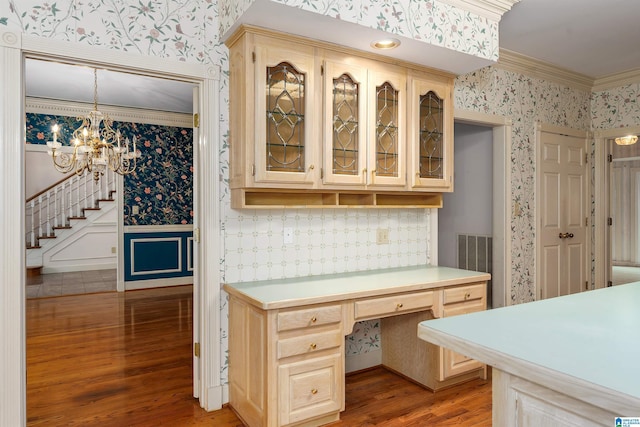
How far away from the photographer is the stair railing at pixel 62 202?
25.5 ft

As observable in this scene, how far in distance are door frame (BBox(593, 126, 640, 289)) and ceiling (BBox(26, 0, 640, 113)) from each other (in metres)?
0.79

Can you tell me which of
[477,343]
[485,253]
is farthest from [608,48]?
[477,343]

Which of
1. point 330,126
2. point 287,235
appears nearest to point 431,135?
point 330,126

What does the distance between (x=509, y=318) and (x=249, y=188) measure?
5.15 feet

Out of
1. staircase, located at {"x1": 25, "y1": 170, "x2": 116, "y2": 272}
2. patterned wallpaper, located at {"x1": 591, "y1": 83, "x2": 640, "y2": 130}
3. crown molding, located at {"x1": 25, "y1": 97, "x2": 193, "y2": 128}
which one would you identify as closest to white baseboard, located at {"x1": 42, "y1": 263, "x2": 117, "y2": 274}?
staircase, located at {"x1": 25, "y1": 170, "x2": 116, "y2": 272}

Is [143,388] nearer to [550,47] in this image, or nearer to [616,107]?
[550,47]

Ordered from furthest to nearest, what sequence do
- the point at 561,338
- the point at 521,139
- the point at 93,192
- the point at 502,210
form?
the point at 93,192 → the point at 521,139 → the point at 502,210 → the point at 561,338

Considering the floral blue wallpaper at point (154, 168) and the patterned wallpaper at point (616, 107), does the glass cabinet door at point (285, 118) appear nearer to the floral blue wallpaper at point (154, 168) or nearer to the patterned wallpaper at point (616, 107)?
the patterned wallpaper at point (616, 107)

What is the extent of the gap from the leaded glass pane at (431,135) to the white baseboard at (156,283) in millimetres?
5129

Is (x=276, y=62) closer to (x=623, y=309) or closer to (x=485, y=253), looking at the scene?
(x=623, y=309)

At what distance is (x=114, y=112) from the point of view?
6.40 meters

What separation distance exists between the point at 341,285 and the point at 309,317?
0.41 m

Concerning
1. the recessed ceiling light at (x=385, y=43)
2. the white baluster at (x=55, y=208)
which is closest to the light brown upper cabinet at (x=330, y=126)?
the recessed ceiling light at (x=385, y=43)

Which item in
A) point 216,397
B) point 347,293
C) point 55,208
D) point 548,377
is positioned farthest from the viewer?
point 55,208
